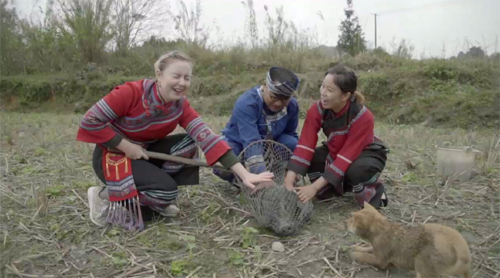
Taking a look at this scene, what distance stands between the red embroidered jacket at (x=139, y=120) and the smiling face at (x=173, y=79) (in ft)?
0.20

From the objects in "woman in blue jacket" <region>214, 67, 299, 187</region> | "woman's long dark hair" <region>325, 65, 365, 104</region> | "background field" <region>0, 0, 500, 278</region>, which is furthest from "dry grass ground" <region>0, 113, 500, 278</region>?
"woman's long dark hair" <region>325, 65, 365, 104</region>

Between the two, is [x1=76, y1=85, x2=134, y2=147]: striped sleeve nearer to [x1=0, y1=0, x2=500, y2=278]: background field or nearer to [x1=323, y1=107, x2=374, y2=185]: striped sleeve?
[x1=0, y1=0, x2=500, y2=278]: background field

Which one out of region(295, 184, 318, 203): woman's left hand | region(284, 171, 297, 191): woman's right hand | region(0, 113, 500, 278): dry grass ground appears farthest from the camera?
region(284, 171, 297, 191): woman's right hand

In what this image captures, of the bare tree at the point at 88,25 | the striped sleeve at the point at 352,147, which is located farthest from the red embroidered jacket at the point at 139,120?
the bare tree at the point at 88,25

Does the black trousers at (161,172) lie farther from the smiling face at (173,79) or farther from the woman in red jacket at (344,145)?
the woman in red jacket at (344,145)

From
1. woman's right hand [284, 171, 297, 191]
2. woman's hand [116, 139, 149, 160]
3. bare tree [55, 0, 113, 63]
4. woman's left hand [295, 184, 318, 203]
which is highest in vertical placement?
bare tree [55, 0, 113, 63]

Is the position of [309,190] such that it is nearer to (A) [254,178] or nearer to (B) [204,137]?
(A) [254,178]

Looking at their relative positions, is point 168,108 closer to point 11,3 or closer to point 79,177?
point 79,177

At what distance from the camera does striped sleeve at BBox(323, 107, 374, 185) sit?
9.66 feet

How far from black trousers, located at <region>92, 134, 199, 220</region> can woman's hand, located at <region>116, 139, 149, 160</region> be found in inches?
2.0

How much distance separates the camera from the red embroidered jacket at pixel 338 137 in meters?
2.96

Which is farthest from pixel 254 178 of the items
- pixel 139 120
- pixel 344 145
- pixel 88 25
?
pixel 88 25

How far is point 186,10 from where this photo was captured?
1382cm

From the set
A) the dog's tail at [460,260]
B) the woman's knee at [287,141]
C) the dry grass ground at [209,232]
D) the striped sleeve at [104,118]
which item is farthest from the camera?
the woman's knee at [287,141]
